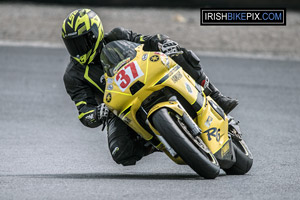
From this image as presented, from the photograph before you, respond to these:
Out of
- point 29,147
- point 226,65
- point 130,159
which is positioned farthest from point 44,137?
point 226,65

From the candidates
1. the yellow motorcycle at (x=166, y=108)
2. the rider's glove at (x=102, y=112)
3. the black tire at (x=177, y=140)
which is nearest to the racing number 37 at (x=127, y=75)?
the yellow motorcycle at (x=166, y=108)

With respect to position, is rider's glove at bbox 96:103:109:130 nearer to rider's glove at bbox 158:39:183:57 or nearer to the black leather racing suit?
the black leather racing suit

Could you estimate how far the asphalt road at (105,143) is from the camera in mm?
5359

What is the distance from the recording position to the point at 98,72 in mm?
6742

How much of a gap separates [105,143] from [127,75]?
2872 mm

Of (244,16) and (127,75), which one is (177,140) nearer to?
(127,75)

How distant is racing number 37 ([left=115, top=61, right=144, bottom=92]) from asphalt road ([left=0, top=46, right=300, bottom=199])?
2.59 feet

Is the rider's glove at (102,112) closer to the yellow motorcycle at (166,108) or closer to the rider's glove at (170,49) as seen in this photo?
the yellow motorcycle at (166,108)

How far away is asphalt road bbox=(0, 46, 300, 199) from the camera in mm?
5359

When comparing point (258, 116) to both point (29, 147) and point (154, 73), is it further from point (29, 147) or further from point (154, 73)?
point (154, 73)

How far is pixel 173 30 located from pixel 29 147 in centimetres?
1050

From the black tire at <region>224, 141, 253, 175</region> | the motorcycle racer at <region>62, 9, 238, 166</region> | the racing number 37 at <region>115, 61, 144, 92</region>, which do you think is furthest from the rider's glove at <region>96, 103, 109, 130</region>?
the black tire at <region>224, 141, 253, 175</region>

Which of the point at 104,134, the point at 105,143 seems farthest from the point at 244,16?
the point at 105,143

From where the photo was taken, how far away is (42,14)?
1988 cm
